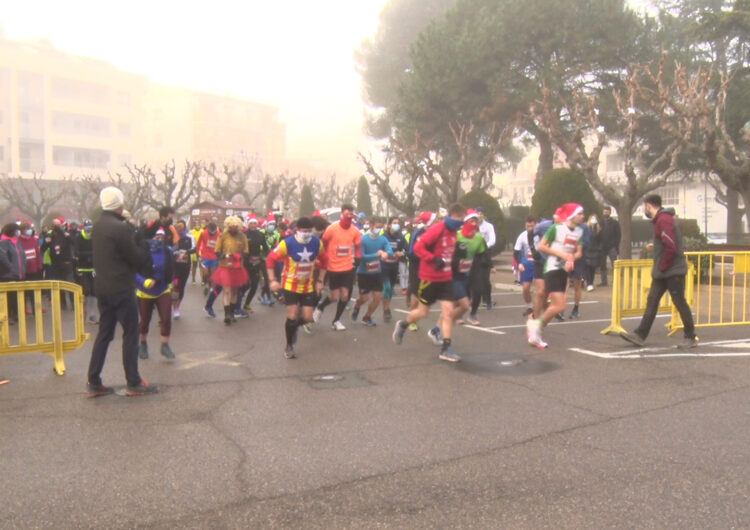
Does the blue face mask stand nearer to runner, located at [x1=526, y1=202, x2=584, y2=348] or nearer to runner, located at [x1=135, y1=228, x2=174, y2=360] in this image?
runner, located at [x1=526, y1=202, x2=584, y2=348]

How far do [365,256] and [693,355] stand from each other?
4.42m

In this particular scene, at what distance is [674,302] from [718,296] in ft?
19.8

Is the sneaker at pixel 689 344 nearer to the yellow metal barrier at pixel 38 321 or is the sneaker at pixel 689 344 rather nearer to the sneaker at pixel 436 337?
the sneaker at pixel 436 337

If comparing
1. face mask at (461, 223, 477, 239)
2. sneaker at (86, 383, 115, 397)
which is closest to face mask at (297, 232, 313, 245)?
face mask at (461, 223, 477, 239)

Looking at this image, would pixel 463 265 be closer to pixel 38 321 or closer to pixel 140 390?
pixel 140 390

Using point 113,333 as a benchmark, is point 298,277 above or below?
above

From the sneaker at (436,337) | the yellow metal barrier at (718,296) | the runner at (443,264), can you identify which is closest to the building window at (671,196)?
the yellow metal barrier at (718,296)

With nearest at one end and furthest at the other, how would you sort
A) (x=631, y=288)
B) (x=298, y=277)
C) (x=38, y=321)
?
(x=38, y=321) < (x=298, y=277) < (x=631, y=288)

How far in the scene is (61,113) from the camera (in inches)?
2874

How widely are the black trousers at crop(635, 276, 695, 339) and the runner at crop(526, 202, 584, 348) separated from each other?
0.96 meters

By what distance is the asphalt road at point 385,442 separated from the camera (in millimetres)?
3535

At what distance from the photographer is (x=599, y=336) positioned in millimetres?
8891

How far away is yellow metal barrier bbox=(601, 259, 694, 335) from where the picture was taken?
29.0 feet

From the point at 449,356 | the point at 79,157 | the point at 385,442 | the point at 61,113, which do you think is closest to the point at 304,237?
the point at 449,356
